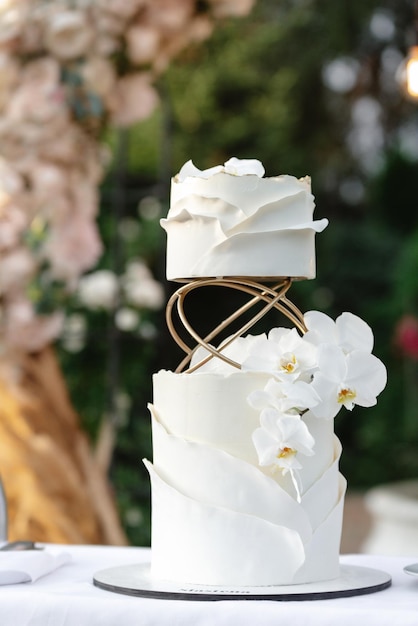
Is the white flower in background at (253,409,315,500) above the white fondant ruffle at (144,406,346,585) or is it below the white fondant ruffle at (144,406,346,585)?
above

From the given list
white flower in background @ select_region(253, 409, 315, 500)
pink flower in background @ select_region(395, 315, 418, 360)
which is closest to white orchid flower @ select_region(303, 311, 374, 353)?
white flower in background @ select_region(253, 409, 315, 500)

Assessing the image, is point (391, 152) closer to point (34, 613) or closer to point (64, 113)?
point (64, 113)

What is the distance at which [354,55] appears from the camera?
10.4 m

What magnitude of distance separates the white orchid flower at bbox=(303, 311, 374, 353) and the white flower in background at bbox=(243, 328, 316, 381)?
0.02 m

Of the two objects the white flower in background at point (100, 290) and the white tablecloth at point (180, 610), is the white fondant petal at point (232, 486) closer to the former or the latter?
the white tablecloth at point (180, 610)

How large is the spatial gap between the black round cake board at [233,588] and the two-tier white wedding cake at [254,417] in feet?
0.07

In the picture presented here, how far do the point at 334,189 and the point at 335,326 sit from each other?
32.2 ft

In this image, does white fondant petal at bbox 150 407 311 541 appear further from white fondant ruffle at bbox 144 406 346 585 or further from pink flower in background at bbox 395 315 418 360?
pink flower in background at bbox 395 315 418 360

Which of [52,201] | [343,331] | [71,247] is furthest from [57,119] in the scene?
[343,331]

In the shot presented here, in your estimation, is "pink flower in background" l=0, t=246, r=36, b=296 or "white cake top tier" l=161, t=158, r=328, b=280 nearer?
"white cake top tier" l=161, t=158, r=328, b=280

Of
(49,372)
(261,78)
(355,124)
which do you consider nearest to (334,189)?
(355,124)

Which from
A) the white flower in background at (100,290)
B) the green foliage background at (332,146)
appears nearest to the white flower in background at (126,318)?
the white flower in background at (100,290)

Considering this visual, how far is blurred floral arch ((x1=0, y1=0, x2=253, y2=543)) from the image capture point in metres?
2.64

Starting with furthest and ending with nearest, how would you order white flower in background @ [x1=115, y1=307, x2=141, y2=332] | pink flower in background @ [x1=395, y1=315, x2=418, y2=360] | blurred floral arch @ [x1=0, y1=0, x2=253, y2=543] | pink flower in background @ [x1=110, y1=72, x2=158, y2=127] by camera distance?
pink flower in background @ [x1=395, y1=315, x2=418, y2=360] < white flower in background @ [x1=115, y1=307, x2=141, y2=332] < pink flower in background @ [x1=110, y1=72, x2=158, y2=127] < blurred floral arch @ [x1=0, y1=0, x2=253, y2=543]
